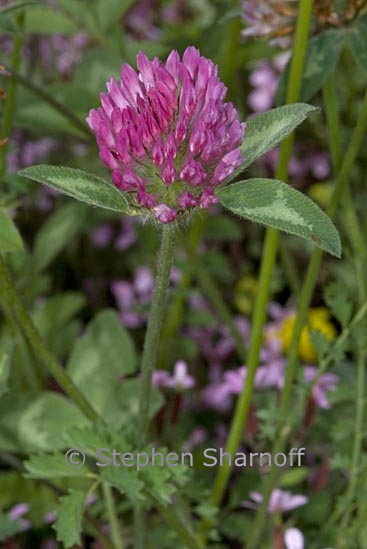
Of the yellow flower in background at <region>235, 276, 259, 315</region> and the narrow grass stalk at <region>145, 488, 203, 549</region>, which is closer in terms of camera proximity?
the narrow grass stalk at <region>145, 488, 203, 549</region>

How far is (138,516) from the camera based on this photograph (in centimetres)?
89

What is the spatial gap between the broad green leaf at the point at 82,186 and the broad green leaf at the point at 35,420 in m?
0.46

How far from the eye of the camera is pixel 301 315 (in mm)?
889

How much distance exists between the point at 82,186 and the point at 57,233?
27.7 inches

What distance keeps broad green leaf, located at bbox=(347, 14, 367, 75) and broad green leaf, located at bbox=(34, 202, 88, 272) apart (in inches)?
23.2

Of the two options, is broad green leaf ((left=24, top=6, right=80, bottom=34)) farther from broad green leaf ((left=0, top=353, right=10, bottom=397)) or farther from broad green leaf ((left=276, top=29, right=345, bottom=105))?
broad green leaf ((left=0, top=353, right=10, bottom=397))

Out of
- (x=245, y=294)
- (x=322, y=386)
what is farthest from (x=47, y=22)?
(x=322, y=386)

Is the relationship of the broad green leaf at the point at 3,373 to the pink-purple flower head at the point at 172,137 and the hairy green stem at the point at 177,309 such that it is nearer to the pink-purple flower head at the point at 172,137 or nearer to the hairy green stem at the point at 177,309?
the pink-purple flower head at the point at 172,137

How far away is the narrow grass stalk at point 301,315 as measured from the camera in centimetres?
86

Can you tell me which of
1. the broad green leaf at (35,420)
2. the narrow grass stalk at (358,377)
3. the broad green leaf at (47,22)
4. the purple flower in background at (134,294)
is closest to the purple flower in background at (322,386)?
the narrow grass stalk at (358,377)

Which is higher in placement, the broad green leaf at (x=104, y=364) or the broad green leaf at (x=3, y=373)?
the broad green leaf at (x=3, y=373)

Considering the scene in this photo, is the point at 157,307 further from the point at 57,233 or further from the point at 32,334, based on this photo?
the point at 57,233

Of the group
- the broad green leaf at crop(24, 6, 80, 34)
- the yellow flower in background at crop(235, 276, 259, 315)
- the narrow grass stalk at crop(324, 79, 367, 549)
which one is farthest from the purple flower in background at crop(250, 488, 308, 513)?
the broad green leaf at crop(24, 6, 80, 34)

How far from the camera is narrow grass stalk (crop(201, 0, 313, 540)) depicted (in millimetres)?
781
